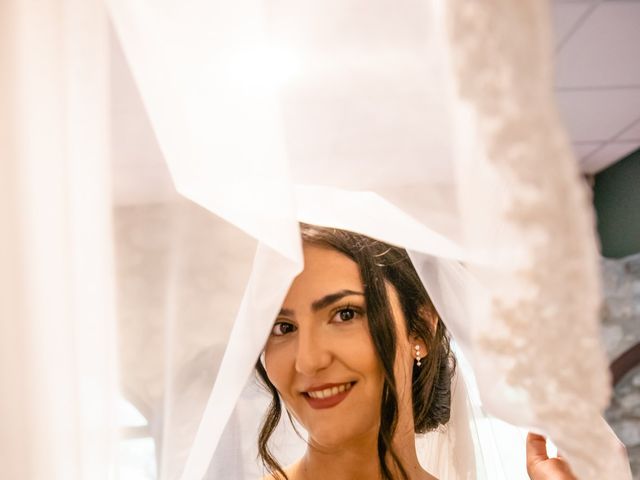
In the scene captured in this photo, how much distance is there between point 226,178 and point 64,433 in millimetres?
236

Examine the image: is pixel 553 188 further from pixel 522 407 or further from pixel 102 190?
pixel 102 190

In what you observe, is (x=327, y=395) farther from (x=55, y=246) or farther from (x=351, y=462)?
(x=55, y=246)

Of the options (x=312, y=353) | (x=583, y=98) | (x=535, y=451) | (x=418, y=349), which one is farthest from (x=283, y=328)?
(x=583, y=98)

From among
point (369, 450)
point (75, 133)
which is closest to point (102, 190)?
point (75, 133)

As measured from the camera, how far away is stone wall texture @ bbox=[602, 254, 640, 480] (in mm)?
2930

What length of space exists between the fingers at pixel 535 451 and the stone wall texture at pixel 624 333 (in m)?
2.37

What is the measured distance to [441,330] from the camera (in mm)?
988

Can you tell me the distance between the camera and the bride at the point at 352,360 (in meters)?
0.87

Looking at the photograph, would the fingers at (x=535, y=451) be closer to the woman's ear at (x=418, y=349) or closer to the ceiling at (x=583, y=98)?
the woman's ear at (x=418, y=349)

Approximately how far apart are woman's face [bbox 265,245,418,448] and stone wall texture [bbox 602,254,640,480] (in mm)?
2429

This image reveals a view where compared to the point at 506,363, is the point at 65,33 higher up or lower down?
higher up

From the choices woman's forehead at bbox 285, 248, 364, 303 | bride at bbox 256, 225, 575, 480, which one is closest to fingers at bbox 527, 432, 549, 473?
bride at bbox 256, 225, 575, 480

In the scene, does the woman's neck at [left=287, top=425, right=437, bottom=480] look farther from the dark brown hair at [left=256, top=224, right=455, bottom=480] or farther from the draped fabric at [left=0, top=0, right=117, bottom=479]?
the draped fabric at [left=0, top=0, right=117, bottom=479]

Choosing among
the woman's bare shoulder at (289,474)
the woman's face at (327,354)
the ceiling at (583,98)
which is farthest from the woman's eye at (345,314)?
the ceiling at (583,98)
